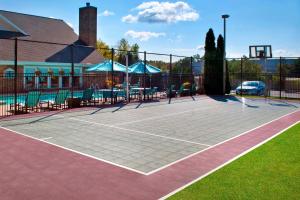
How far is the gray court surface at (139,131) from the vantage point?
7734mm

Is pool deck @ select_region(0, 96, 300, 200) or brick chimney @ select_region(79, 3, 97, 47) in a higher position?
brick chimney @ select_region(79, 3, 97, 47)

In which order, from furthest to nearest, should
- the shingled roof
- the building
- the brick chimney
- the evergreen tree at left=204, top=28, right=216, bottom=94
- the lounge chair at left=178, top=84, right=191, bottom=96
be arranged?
the brick chimney
the shingled roof
the evergreen tree at left=204, top=28, right=216, bottom=94
the building
the lounge chair at left=178, top=84, right=191, bottom=96

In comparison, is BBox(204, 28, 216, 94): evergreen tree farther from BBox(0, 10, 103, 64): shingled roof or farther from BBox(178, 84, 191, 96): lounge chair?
BBox(0, 10, 103, 64): shingled roof

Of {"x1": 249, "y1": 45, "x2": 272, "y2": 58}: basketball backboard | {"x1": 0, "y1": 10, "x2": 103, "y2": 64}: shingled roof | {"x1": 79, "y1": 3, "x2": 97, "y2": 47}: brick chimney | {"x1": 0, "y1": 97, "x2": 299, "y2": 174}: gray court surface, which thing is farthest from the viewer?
{"x1": 79, "y1": 3, "x2": 97, "y2": 47}: brick chimney

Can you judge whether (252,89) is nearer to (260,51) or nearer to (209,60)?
(209,60)

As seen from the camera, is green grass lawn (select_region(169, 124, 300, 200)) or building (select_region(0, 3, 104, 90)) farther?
building (select_region(0, 3, 104, 90))

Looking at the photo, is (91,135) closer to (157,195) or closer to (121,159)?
(121,159)

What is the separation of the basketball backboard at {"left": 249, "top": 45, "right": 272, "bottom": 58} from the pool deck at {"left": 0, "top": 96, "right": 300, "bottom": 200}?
23918 millimetres

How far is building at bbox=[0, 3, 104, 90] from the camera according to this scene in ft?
87.0

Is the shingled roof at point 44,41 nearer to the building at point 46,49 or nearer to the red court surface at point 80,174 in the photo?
the building at point 46,49

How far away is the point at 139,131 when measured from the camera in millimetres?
10602

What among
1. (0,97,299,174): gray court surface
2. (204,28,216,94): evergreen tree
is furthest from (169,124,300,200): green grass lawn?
(204,28,216,94): evergreen tree

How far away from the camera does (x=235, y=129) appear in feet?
36.8

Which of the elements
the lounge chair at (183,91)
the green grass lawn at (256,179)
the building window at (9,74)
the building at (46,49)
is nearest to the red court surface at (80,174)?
the green grass lawn at (256,179)
